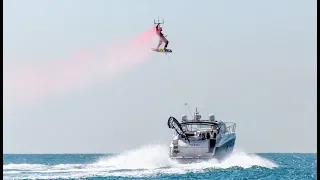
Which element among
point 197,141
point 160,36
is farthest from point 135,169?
point 160,36

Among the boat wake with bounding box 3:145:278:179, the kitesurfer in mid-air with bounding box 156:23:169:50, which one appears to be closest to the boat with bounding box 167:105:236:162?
the boat wake with bounding box 3:145:278:179

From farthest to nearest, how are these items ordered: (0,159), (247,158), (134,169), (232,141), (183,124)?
(247,158)
(232,141)
(183,124)
(134,169)
(0,159)

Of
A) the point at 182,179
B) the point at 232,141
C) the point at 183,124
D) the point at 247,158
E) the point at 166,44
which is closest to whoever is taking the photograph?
the point at 166,44

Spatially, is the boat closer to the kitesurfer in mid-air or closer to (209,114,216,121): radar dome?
(209,114,216,121): radar dome

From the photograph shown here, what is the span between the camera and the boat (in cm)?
6869

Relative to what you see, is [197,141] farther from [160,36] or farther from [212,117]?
[160,36]

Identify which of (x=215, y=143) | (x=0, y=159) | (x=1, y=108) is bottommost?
(x=0, y=159)

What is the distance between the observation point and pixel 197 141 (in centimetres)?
6931

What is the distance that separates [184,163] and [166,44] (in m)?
26.8

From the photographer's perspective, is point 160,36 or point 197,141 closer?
point 160,36

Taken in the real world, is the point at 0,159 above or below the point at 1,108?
below

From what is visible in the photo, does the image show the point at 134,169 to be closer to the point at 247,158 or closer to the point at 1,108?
the point at 247,158

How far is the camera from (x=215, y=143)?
233ft

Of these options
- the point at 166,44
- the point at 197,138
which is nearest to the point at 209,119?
the point at 197,138
